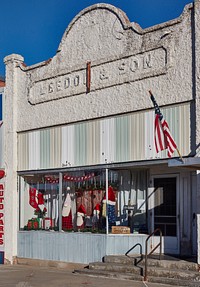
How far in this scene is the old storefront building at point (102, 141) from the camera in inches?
599

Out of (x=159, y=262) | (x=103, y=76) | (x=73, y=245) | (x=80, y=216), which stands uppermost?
(x=103, y=76)

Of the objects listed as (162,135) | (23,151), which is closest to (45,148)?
(23,151)

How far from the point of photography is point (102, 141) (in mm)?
17031

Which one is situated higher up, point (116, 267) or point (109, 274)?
point (116, 267)

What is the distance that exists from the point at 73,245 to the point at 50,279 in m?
2.47

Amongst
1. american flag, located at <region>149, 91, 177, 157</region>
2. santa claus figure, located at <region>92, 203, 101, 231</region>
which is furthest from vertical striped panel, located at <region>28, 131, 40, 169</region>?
american flag, located at <region>149, 91, 177, 157</region>

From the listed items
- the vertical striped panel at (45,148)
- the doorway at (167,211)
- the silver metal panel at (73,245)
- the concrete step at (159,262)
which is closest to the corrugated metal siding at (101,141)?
the vertical striped panel at (45,148)

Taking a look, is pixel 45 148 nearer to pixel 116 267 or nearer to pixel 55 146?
pixel 55 146

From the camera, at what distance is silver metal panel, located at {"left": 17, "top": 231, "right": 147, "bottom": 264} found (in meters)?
16.4

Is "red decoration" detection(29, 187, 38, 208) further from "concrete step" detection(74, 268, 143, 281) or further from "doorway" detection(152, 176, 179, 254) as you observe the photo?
"doorway" detection(152, 176, 179, 254)

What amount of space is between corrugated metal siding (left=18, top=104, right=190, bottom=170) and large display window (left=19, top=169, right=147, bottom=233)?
18.8 inches

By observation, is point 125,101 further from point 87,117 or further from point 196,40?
point 196,40

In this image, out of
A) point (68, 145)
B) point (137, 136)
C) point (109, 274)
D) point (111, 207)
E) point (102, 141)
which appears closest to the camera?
point (109, 274)

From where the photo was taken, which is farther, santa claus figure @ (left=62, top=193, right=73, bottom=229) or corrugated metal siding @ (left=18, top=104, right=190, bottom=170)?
santa claus figure @ (left=62, top=193, right=73, bottom=229)
